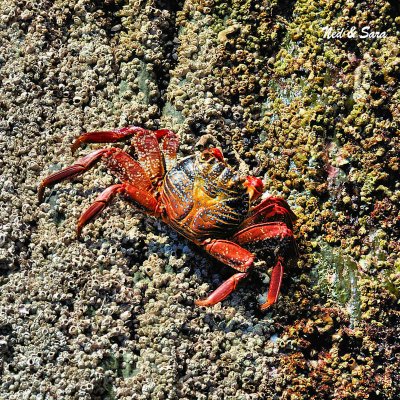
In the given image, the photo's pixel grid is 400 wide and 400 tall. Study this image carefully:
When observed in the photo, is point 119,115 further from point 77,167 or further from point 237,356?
point 237,356

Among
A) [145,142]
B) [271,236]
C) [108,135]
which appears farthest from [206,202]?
[108,135]

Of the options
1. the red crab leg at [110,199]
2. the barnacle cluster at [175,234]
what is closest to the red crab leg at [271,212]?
the barnacle cluster at [175,234]

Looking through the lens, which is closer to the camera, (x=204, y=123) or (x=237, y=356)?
(x=237, y=356)

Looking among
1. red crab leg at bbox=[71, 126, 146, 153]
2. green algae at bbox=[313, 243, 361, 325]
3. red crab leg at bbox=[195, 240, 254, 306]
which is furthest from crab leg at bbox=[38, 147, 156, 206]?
green algae at bbox=[313, 243, 361, 325]

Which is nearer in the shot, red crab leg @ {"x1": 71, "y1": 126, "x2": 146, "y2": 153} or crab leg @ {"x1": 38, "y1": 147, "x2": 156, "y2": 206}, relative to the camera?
crab leg @ {"x1": 38, "y1": 147, "x2": 156, "y2": 206}

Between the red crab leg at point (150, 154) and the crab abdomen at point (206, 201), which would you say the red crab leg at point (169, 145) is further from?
the crab abdomen at point (206, 201)

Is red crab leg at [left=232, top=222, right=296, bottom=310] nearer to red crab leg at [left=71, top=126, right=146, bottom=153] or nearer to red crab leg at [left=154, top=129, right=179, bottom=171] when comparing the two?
red crab leg at [left=154, top=129, right=179, bottom=171]

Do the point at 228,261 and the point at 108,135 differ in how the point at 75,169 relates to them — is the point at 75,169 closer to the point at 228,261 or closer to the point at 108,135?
the point at 108,135

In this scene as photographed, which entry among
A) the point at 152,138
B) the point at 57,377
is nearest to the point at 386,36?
the point at 152,138
